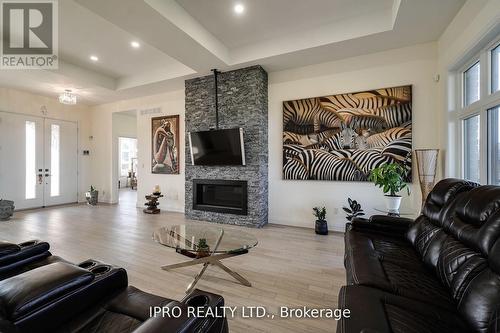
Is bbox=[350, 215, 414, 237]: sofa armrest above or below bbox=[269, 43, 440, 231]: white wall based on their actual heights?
below

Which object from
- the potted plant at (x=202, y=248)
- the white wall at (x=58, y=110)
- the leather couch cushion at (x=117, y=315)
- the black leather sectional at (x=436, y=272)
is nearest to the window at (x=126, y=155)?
the white wall at (x=58, y=110)

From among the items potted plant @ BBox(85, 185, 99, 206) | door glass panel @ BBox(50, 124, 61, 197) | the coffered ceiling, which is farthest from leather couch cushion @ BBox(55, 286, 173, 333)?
door glass panel @ BBox(50, 124, 61, 197)

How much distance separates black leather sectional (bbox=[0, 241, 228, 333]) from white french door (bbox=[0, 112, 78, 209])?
6446mm

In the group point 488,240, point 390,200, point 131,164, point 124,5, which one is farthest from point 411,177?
point 131,164

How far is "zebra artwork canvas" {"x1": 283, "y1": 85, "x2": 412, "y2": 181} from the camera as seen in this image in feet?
12.7

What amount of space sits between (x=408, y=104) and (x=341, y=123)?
3.45 feet

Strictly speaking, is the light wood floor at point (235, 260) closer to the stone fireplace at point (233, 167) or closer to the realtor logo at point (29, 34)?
the stone fireplace at point (233, 167)

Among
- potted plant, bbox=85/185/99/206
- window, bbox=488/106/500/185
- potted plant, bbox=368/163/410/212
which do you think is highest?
window, bbox=488/106/500/185

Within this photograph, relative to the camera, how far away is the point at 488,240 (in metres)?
1.30

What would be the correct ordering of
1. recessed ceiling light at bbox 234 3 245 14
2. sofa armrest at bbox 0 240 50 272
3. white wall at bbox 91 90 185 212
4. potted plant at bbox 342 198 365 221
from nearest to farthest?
sofa armrest at bbox 0 240 50 272
recessed ceiling light at bbox 234 3 245 14
potted plant at bbox 342 198 365 221
white wall at bbox 91 90 185 212

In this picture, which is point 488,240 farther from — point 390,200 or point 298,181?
point 298,181

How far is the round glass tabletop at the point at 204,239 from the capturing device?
232 centimetres

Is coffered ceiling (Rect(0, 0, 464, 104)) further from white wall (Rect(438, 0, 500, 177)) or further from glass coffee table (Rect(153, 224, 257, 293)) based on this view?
glass coffee table (Rect(153, 224, 257, 293))

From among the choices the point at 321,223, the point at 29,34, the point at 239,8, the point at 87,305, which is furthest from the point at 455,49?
the point at 29,34
